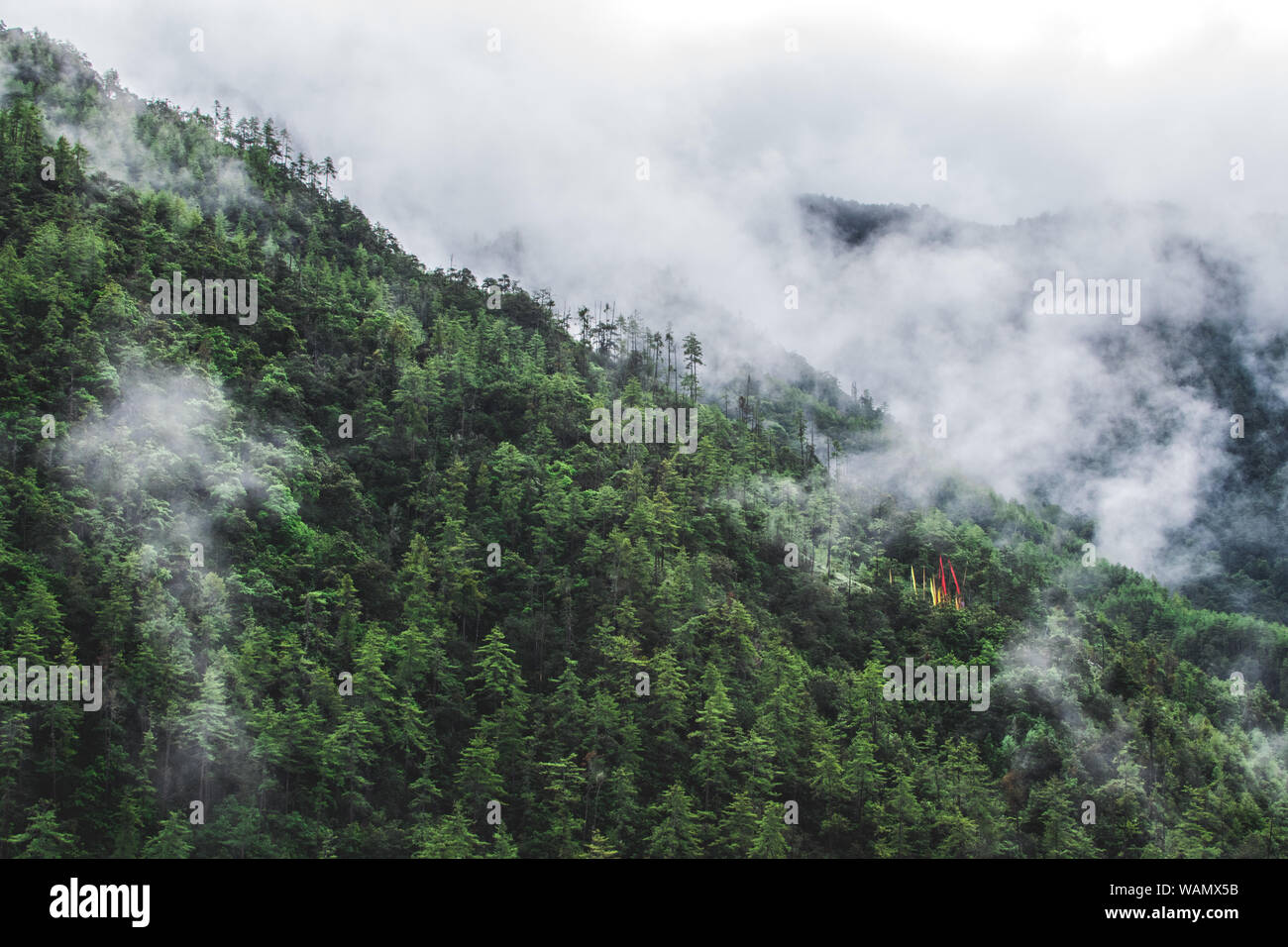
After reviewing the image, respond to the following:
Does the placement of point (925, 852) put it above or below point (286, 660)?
below

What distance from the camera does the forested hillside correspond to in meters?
43.2

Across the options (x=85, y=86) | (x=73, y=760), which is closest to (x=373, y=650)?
(x=73, y=760)

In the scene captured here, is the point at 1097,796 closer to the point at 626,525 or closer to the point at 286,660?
the point at 626,525

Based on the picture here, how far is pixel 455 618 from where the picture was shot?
185 ft

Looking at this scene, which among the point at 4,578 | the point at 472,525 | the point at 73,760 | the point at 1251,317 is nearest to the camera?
the point at 73,760

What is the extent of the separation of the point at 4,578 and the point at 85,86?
66.3 metres

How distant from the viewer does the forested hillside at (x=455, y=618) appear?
142ft

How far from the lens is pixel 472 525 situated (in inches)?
2429

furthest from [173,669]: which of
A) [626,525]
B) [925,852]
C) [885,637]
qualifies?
[885,637]

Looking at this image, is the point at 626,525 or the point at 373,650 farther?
the point at 626,525
